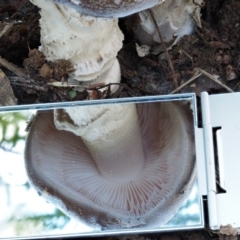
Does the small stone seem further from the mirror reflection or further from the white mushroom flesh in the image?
the white mushroom flesh

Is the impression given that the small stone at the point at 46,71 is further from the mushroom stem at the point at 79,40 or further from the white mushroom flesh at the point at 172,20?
the white mushroom flesh at the point at 172,20

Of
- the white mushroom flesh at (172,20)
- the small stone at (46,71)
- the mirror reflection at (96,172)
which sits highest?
the white mushroom flesh at (172,20)

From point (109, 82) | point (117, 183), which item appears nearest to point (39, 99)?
point (109, 82)

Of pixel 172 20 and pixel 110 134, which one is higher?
pixel 172 20

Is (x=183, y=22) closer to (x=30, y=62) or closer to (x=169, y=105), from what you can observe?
(x=169, y=105)

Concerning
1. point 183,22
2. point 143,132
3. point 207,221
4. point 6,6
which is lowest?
point 207,221

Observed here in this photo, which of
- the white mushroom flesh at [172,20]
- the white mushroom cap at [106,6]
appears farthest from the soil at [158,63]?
the white mushroom cap at [106,6]

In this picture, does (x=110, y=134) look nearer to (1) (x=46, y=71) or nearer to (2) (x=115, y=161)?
(2) (x=115, y=161)

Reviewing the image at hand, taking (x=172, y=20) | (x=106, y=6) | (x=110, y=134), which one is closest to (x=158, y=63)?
(x=172, y=20)
